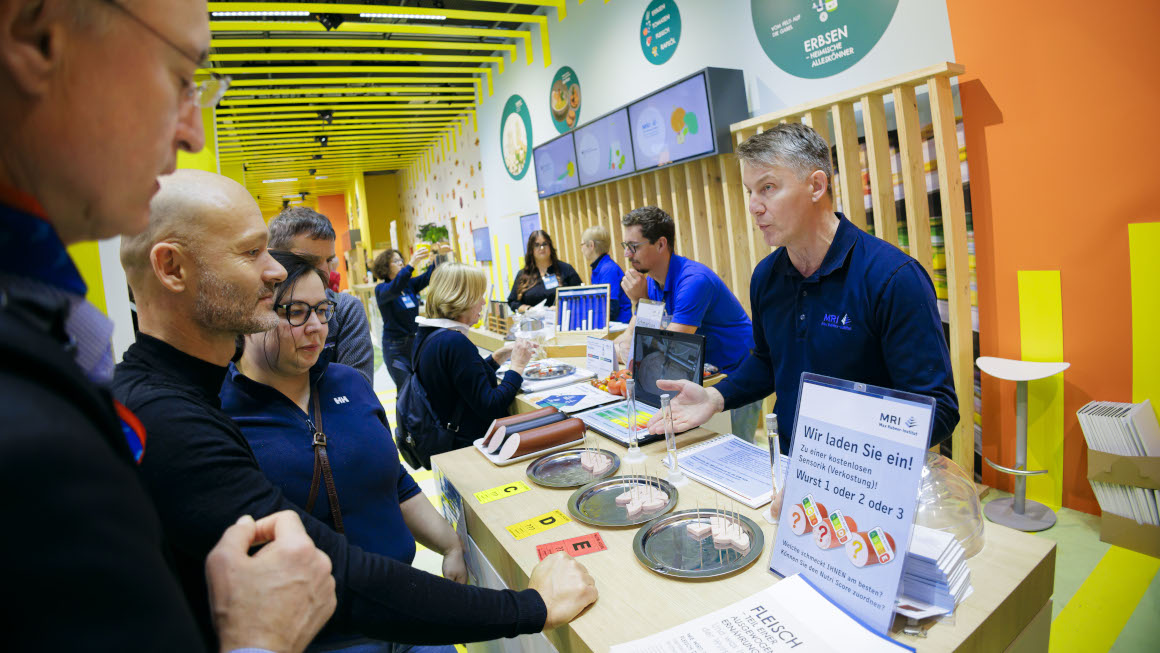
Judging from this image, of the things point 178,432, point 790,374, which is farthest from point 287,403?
point 790,374

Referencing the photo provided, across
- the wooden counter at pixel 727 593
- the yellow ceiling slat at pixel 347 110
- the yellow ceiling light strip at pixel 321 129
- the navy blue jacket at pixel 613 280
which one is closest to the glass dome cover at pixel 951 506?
the wooden counter at pixel 727 593

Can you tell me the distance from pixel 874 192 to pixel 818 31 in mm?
1149

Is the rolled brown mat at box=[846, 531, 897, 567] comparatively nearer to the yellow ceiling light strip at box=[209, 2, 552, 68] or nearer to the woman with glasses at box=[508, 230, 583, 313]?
the woman with glasses at box=[508, 230, 583, 313]

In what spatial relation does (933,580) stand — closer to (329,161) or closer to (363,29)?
(363,29)

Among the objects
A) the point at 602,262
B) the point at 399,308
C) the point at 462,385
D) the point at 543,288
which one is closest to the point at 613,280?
the point at 602,262

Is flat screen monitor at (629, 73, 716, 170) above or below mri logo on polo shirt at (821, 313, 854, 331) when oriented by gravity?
above

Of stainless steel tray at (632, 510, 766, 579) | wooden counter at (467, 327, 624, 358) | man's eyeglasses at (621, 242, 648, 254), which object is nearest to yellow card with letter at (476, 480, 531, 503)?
stainless steel tray at (632, 510, 766, 579)

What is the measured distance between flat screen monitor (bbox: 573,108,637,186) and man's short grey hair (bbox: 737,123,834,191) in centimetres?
356

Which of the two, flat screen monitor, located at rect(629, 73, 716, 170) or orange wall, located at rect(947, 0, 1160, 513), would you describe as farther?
flat screen monitor, located at rect(629, 73, 716, 170)

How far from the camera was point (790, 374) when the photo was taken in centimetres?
204

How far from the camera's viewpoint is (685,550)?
1.38 m

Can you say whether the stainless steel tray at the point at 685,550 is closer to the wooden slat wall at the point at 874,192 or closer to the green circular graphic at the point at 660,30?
the wooden slat wall at the point at 874,192

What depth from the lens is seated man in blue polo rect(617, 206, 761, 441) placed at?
3.34 meters

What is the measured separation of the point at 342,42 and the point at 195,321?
7185 millimetres
